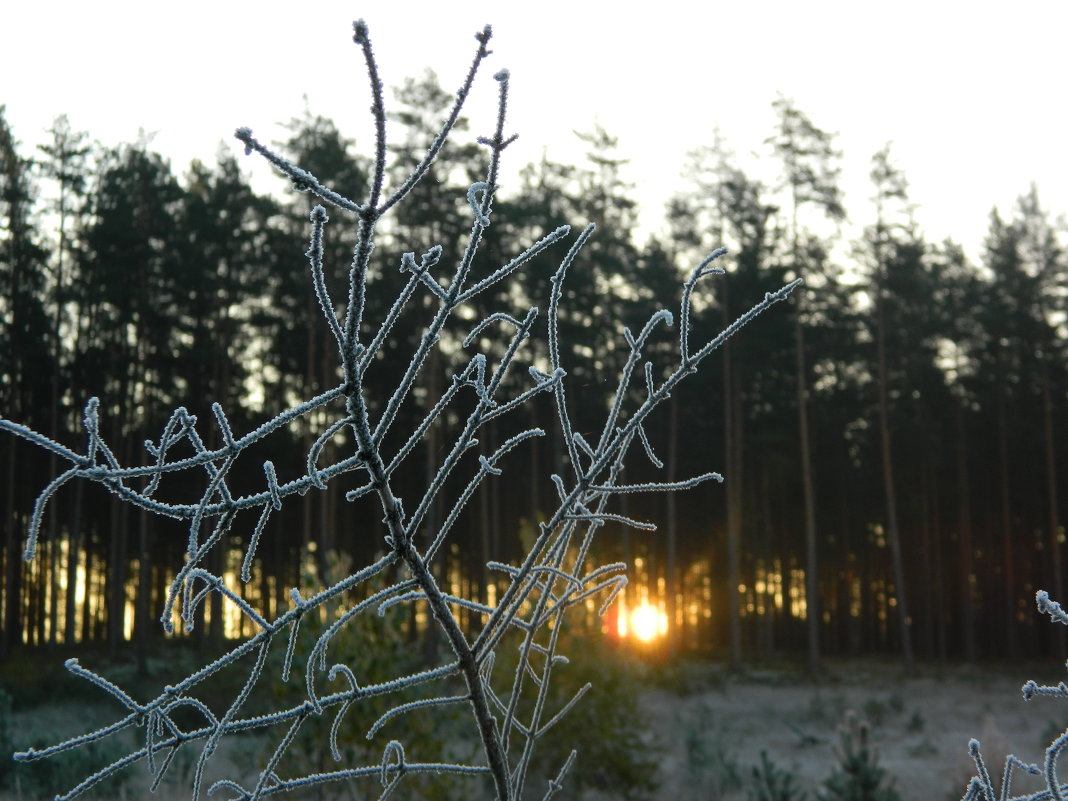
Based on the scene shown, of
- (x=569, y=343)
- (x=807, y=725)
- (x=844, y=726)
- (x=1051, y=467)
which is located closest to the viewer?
(x=844, y=726)

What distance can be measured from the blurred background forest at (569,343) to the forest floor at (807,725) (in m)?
1.99

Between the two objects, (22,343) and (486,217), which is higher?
(22,343)

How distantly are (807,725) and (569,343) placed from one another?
38.0 feet

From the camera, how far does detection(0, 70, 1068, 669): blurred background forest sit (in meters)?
26.0

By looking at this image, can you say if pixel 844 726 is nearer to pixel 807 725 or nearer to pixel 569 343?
pixel 807 725

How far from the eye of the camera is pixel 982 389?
32.5m

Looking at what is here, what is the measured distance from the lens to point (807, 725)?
62.2 feet

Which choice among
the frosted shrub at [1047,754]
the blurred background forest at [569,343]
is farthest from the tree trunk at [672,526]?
the frosted shrub at [1047,754]

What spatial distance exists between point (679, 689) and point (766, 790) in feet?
45.5

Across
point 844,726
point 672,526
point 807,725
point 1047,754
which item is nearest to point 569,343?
point 672,526

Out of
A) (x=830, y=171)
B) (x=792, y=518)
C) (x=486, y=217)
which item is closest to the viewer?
(x=486, y=217)

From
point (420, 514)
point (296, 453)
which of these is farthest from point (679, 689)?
point (420, 514)

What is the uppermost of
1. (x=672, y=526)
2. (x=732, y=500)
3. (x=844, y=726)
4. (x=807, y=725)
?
(x=732, y=500)

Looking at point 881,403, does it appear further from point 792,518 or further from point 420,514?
point 420,514
